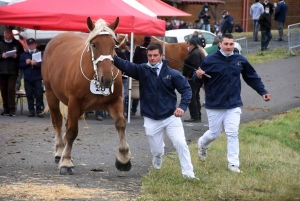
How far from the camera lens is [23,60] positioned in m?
16.8

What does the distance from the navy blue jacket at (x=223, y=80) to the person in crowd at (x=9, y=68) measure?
8.55m

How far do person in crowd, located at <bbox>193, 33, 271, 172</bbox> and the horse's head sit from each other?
1.35 meters

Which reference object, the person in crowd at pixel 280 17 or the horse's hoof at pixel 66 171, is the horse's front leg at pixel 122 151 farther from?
the person in crowd at pixel 280 17

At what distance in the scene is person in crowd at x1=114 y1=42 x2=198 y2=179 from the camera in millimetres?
8547

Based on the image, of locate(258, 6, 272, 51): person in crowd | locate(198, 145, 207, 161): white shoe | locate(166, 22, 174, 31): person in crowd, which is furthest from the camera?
locate(166, 22, 174, 31): person in crowd

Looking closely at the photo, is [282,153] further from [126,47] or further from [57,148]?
[126,47]

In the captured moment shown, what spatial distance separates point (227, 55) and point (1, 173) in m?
3.48

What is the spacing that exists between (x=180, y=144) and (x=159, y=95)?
2.23ft

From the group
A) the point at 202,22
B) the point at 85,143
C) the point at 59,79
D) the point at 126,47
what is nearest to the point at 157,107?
the point at 59,79

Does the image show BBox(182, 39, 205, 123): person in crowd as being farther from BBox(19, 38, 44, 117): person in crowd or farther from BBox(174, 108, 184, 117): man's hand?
BBox(174, 108, 184, 117): man's hand

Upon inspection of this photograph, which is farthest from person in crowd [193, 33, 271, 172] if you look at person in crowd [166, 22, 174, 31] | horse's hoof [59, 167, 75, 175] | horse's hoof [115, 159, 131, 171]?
person in crowd [166, 22, 174, 31]

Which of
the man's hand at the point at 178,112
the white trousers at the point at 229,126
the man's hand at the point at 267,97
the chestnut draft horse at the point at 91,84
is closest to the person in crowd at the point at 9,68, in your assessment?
the chestnut draft horse at the point at 91,84

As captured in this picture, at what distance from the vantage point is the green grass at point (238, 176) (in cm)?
771

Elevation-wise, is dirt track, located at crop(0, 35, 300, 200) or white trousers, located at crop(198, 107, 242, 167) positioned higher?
white trousers, located at crop(198, 107, 242, 167)
